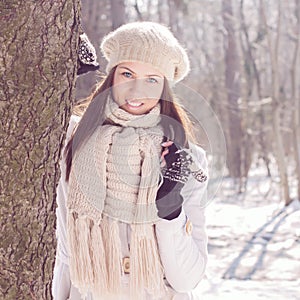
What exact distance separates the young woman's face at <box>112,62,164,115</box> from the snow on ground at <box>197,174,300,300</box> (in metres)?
3.31

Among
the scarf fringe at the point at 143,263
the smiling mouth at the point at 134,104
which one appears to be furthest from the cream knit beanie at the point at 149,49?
the scarf fringe at the point at 143,263

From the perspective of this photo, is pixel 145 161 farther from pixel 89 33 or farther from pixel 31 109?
pixel 89 33

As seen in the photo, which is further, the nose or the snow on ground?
the snow on ground

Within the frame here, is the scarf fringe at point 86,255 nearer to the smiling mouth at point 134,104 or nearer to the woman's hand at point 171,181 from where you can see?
the woman's hand at point 171,181

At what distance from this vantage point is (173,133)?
202cm

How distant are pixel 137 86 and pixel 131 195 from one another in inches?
13.2

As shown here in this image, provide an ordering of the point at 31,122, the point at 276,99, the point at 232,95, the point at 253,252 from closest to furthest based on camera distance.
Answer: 1. the point at 31,122
2. the point at 253,252
3. the point at 276,99
4. the point at 232,95

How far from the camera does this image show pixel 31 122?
4.74 feet

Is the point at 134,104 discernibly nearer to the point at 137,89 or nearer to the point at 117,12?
the point at 137,89

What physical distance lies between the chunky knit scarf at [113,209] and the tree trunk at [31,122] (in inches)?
16.0

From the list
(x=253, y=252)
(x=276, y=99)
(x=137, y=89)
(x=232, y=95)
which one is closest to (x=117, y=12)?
(x=276, y=99)

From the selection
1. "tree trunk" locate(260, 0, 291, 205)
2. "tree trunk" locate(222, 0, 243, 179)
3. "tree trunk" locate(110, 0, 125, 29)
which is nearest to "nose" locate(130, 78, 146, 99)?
"tree trunk" locate(110, 0, 125, 29)

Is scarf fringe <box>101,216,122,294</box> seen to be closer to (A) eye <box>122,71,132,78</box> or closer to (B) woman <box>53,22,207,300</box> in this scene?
(B) woman <box>53,22,207,300</box>

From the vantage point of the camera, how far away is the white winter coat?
1.92 m
